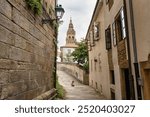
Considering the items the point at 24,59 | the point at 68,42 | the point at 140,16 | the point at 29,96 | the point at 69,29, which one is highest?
the point at 69,29

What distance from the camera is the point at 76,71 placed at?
1061 inches

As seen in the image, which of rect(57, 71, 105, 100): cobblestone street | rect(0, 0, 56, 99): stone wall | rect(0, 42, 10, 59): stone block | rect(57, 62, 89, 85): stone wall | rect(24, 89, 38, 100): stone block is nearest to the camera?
rect(0, 42, 10, 59): stone block

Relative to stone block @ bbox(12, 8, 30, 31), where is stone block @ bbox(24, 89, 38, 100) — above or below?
below

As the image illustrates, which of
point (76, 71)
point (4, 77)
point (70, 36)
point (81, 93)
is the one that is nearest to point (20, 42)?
point (4, 77)

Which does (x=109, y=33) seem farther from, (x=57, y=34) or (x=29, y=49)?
(x=29, y=49)

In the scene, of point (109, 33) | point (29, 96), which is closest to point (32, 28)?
point (29, 96)

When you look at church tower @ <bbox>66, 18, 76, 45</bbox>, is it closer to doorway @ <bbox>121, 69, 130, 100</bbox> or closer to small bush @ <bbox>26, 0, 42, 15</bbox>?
→ doorway @ <bbox>121, 69, 130, 100</bbox>

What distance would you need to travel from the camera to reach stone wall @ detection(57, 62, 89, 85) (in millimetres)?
24250

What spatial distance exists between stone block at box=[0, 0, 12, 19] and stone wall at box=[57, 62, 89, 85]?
20.8m

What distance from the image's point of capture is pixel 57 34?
9922 millimetres

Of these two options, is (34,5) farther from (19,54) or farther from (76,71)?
(76,71)

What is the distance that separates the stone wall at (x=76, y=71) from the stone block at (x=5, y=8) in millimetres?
20815

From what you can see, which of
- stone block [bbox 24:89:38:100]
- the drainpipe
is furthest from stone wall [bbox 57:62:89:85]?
stone block [bbox 24:89:38:100]

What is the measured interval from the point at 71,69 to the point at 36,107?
2672cm
